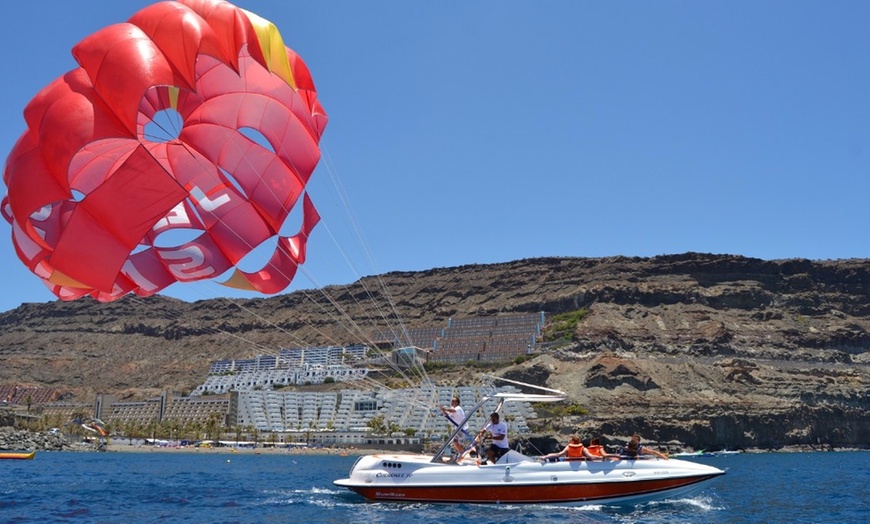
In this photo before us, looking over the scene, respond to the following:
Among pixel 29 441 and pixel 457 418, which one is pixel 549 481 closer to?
pixel 457 418

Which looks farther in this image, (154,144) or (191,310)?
(191,310)

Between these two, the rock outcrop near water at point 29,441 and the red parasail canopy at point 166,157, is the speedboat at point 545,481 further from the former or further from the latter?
the rock outcrop near water at point 29,441

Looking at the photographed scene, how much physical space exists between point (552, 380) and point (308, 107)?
78014 mm

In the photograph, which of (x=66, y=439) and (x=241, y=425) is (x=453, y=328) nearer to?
(x=241, y=425)

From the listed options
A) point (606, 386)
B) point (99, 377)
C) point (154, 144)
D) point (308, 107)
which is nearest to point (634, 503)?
point (308, 107)

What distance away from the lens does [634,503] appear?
1989 cm

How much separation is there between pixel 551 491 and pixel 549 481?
245 mm

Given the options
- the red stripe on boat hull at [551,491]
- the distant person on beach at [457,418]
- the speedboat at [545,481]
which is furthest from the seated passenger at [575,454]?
the distant person on beach at [457,418]

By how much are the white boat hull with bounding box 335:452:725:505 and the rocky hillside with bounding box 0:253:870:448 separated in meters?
17.8

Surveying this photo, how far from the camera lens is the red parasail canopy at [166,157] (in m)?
15.2

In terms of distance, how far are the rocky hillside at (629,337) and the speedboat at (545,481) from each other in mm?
17730

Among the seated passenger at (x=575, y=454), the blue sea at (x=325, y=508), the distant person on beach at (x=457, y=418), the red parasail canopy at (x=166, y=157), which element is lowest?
the blue sea at (x=325, y=508)

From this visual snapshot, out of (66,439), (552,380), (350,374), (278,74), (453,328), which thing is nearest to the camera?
(278,74)

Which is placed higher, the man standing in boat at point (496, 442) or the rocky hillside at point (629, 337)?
the rocky hillside at point (629, 337)
